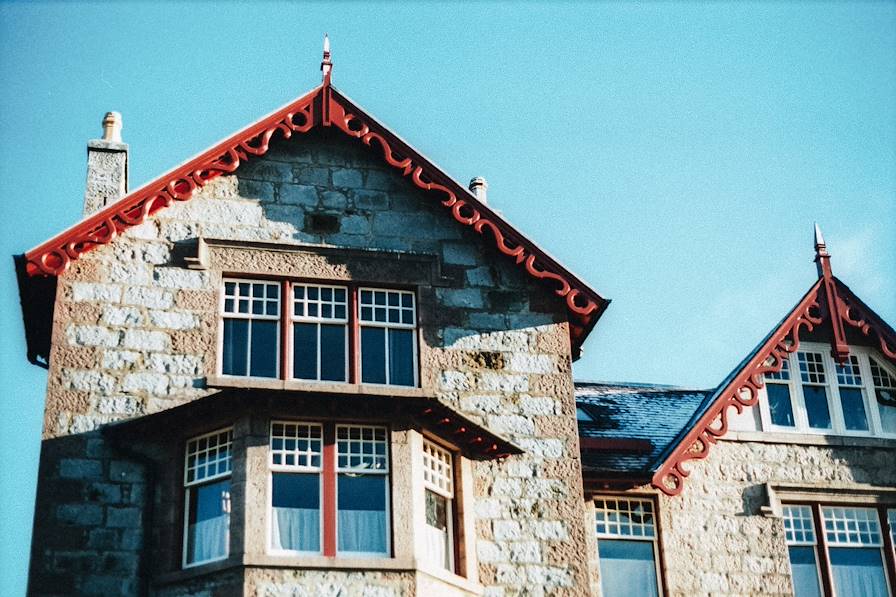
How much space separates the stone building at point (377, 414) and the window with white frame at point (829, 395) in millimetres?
41

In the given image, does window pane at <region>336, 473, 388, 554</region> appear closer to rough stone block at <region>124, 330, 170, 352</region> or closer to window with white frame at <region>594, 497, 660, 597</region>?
rough stone block at <region>124, 330, 170, 352</region>

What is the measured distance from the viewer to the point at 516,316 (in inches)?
889

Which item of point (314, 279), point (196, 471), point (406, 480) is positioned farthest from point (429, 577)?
point (314, 279)

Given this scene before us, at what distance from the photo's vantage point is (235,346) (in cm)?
2122

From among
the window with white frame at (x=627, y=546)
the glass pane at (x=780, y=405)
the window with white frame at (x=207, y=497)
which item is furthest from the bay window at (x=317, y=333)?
the glass pane at (x=780, y=405)

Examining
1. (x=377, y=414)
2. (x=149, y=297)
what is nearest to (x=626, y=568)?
(x=377, y=414)

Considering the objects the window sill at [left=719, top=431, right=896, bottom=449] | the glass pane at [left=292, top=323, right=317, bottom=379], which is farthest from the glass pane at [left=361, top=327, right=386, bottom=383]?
the window sill at [left=719, top=431, right=896, bottom=449]

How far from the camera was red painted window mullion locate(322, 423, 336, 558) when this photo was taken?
19.4 metres

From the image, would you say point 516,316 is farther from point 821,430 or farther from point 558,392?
point 821,430

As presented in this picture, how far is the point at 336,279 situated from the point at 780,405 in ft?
27.8

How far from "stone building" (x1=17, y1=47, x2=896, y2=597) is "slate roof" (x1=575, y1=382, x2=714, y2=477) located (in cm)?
9

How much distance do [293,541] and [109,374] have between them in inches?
152

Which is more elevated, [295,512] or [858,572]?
[295,512]

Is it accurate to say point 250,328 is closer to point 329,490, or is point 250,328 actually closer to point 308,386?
point 308,386
